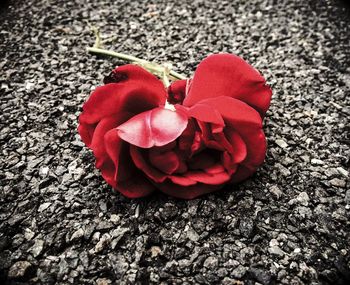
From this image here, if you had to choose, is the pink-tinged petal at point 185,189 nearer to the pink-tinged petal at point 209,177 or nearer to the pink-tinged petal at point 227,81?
the pink-tinged petal at point 209,177

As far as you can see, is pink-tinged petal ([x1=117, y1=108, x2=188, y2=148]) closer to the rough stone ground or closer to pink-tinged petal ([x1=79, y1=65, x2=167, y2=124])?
pink-tinged petal ([x1=79, y1=65, x2=167, y2=124])

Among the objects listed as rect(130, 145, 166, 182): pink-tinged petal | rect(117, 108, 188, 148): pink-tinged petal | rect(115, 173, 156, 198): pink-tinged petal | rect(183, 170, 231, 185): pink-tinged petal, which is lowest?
rect(115, 173, 156, 198): pink-tinged petal

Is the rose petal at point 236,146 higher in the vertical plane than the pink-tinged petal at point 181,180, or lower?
higher

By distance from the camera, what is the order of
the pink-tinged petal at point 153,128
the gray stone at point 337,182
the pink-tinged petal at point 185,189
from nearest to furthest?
the pink-tinged petal at point 153,128, the pink-tinged petal at point 185,189, the gray stone at point 337,182

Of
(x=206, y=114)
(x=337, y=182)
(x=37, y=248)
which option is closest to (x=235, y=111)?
(x=206, y=114)

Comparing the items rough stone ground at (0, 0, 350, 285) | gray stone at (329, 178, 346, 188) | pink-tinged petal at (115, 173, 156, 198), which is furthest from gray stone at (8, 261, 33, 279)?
gray stone at (329, 178, 346, 188)

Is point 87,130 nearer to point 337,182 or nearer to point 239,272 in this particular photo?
point 239,272

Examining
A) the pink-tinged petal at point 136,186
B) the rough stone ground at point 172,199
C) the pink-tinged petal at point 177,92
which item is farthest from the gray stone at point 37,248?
the pink-tinged petal at point 177,92

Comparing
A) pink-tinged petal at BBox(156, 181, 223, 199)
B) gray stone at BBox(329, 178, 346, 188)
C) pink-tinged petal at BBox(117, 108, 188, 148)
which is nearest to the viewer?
pink-tinged petal at BBox(117, 108, 188, 148)
